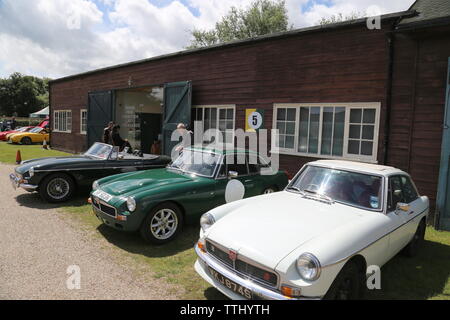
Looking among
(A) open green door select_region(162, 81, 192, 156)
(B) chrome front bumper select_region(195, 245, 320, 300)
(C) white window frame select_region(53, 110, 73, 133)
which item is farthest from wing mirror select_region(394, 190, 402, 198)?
(C) white window frame select_region(53, 110, 73, 133)

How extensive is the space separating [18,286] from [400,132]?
7.24 m

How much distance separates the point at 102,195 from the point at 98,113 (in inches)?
461

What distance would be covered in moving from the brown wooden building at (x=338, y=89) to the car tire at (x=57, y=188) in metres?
4.72

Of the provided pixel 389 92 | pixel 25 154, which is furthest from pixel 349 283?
pixel 25 154

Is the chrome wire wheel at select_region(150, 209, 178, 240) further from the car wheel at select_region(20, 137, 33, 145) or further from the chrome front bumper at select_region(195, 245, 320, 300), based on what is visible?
the car wheel at select_region(20, 137, 33, 145)

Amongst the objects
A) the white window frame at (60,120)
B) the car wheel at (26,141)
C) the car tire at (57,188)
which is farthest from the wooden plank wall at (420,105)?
the car wheel at (26,141)

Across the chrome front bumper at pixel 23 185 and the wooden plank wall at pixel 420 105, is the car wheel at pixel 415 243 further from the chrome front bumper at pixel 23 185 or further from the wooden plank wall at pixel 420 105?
the chrome front bumper at pixel 23 185

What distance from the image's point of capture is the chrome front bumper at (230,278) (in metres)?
2.61

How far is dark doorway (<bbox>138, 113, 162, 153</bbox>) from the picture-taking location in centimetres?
1500

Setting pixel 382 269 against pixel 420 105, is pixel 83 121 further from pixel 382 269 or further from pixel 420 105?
pixel 382 269

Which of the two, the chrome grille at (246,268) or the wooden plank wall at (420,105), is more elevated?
the wooden plank wall at (420,105)

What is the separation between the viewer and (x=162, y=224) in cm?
470

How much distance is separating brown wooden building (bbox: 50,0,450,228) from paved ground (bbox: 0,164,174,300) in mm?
5582
